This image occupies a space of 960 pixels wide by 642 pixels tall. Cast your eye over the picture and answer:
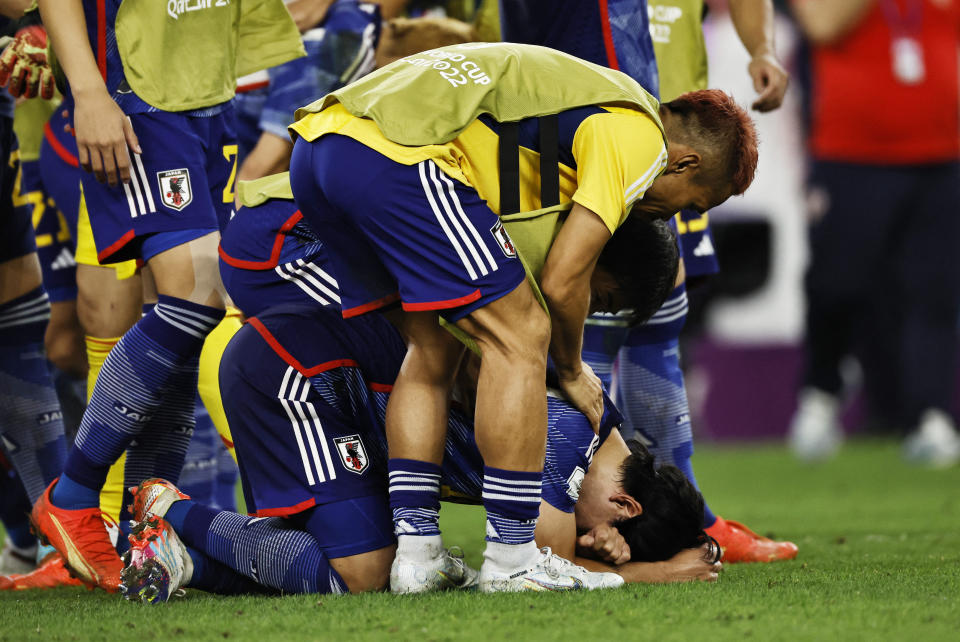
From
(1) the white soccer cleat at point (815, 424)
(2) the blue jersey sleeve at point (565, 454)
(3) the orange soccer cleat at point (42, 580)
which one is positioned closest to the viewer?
(2) the blue jersey sleeve at point (565, 454)

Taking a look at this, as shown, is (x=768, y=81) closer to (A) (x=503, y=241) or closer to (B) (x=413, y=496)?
(A) (x=503, y=241)

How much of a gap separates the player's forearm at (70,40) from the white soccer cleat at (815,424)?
5.21 metres

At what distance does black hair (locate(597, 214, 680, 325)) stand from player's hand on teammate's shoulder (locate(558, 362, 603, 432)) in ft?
0.89

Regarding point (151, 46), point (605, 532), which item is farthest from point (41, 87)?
point (605, 532)

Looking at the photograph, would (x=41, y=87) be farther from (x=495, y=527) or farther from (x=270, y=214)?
(x=495, y=527)

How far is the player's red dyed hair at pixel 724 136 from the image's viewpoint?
3010mm

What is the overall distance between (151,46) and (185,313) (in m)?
0.72

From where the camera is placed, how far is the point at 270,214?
3.37 meters

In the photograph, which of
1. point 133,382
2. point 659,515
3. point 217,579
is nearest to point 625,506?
point 659,515

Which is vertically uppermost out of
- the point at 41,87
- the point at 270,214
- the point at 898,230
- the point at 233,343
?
the point at 41,87

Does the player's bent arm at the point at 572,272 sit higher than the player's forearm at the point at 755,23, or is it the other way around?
the player's forearm at the point at 755,23

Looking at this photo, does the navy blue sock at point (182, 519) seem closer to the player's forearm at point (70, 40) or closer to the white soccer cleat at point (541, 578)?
the white soccer cleat at point (541, 578)

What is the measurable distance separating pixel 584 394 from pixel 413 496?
1.58 ft

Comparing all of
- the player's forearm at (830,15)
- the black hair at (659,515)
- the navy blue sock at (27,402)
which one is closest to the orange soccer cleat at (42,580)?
the navy blue sock at (27,402)
